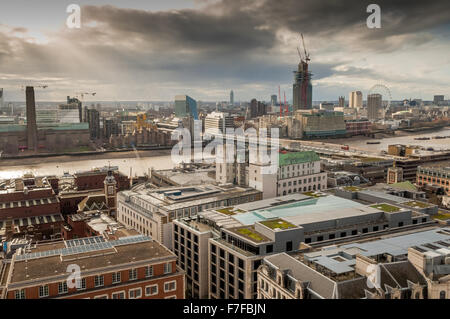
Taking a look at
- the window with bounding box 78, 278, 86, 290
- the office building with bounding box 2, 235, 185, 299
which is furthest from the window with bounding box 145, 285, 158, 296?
the window with bounding box 78, 278, 86, 290

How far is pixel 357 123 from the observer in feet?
174

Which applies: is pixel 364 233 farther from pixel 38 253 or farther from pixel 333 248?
pixel 38 253

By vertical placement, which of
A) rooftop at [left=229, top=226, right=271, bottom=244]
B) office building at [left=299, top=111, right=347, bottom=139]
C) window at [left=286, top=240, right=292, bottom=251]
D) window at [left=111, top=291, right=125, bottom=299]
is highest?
office building at [left=299, top=111, right=347, bottom=139]

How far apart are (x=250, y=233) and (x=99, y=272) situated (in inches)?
121

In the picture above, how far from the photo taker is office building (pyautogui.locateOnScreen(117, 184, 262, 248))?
9633 millimetres

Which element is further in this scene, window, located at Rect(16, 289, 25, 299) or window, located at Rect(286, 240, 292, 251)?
window, located at Rect(286, 240, 292, 251)

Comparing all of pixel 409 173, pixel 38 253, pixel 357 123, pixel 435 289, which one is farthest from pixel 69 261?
pixel 357 123

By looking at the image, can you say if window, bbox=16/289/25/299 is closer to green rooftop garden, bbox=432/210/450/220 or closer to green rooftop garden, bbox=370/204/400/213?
green rooftop garden, bbox=370/204/400/213

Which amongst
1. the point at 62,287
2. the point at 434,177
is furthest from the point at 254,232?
the point at 434,177

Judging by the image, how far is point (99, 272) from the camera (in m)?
5.46

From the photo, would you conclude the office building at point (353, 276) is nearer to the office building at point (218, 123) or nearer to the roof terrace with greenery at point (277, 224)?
the roof terrace with greenery at point (277, 224)

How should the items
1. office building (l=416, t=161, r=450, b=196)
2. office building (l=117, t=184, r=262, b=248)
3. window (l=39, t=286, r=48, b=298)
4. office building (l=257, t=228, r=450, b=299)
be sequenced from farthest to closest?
office building (l=416, t=161, r=450, b=196), office building (l=117, t=184, r=262, b=248), window (l=39, t=286, r=48, b=298), office building (l=257, t=228, r=450, b=299)

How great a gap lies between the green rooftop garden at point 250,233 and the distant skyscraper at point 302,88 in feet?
209

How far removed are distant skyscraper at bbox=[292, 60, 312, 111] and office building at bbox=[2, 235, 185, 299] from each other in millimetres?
65503
